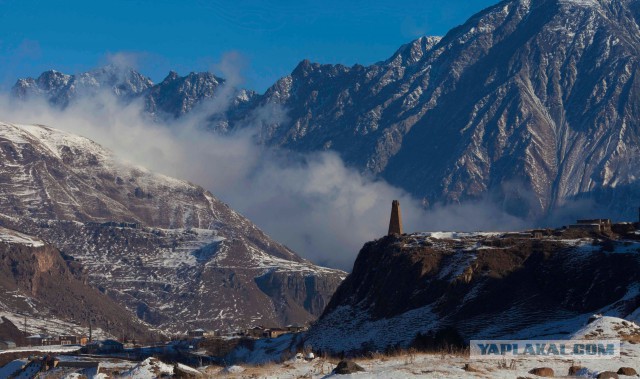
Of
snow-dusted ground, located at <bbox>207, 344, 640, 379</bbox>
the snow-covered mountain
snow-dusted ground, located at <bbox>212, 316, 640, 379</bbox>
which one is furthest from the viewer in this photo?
the snow-covered mountain

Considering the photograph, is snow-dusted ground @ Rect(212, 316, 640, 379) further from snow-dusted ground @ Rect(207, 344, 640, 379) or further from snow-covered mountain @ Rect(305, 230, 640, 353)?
snow-covered mountain @ Rect(305, 230, 640, 353)

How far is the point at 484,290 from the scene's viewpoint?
6142 inches

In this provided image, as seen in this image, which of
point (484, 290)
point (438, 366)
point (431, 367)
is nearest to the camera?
point (431, 367)

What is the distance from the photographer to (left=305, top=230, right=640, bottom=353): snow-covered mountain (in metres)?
140

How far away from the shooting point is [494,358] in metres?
57.2

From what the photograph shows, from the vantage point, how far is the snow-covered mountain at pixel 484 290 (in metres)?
140

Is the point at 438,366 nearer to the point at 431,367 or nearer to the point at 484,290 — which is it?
the point at 431,367

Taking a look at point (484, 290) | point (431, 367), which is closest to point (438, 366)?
point (431, 367)

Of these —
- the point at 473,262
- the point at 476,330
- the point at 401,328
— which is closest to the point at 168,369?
the point at 476,330

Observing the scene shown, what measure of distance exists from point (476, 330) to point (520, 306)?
370 inches

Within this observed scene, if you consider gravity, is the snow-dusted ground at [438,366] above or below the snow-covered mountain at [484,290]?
below

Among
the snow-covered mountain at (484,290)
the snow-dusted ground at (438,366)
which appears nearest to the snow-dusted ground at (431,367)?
the snow-dusted ground at (438,366)

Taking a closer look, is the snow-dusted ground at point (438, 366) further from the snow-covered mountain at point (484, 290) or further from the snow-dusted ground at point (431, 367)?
the snow-covered mountain at point (484, 290)

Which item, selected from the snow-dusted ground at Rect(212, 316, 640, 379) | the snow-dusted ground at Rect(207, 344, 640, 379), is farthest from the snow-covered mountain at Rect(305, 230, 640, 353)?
the snow-dusted ground at Rect(207, 344, 640, 379)
